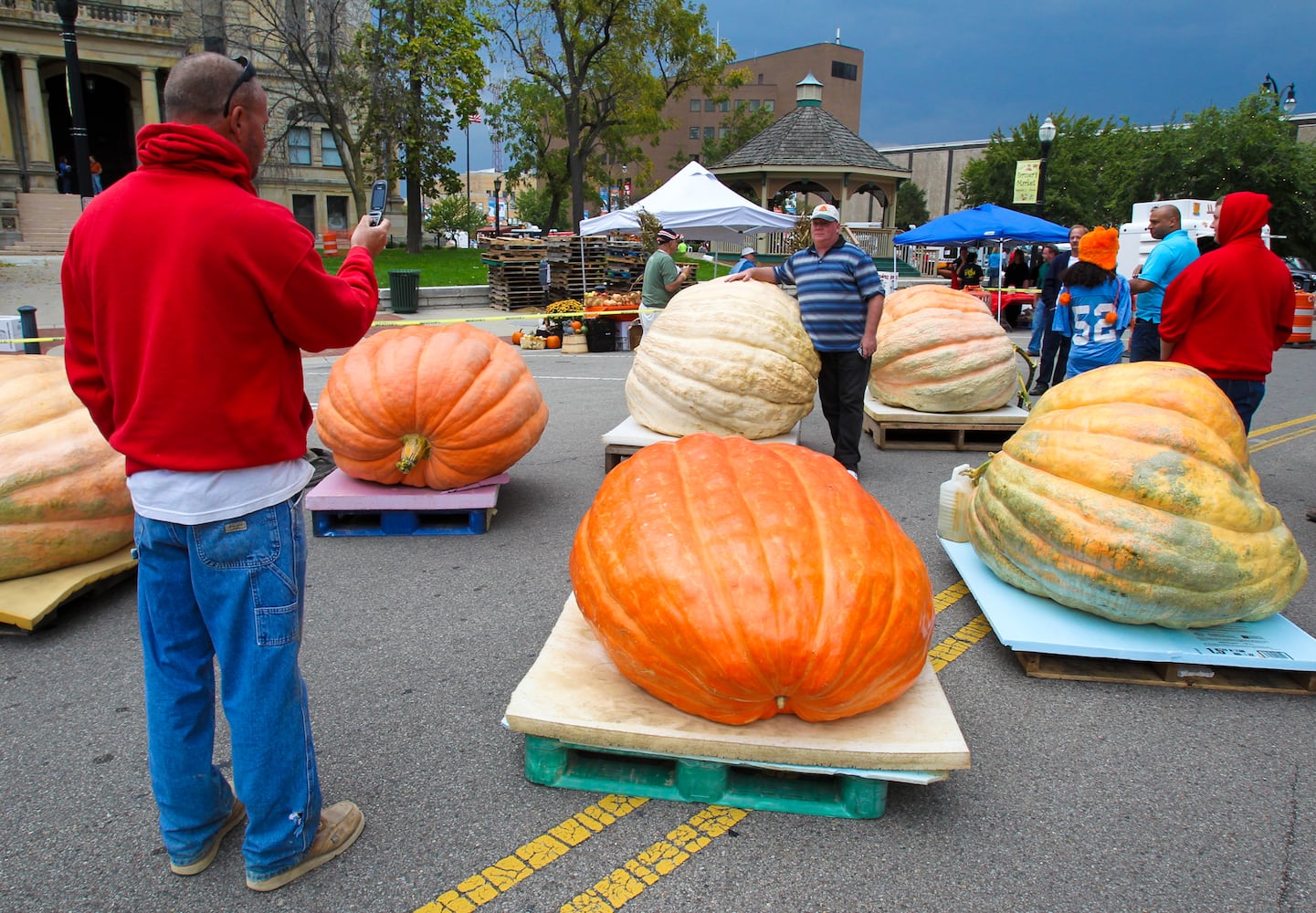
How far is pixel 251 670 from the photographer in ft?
6.98

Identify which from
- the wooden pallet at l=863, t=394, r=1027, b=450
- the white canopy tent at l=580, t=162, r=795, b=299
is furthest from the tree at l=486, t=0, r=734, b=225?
the wooden pallet at l=863, t=394, r=1027, b=450

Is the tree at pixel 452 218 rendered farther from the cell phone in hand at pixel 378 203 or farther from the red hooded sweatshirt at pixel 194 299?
the red hooded sweatshirt at pixel 194 299

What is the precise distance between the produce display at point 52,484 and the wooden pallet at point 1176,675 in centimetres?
432

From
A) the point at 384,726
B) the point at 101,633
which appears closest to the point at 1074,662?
the point at 384,726

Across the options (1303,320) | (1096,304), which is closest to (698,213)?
(1096,304)

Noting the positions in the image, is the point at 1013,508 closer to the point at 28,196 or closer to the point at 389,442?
the point at 389,442

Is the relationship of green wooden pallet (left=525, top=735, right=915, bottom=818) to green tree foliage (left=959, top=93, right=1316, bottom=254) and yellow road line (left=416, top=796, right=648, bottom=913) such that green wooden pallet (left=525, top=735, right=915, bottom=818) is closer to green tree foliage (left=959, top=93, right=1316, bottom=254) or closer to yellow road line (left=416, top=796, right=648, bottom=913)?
yellow road line (left=416, top=796, right=648, bottom=913)

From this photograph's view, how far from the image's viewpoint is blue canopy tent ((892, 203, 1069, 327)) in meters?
19.3

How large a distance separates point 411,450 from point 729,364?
216 cm

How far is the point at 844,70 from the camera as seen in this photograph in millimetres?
92188

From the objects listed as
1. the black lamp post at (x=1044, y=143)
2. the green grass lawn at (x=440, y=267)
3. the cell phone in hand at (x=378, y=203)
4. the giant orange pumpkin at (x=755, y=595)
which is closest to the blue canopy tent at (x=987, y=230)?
the black lamp post at (x=1044, y=143)

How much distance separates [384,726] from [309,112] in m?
32.8

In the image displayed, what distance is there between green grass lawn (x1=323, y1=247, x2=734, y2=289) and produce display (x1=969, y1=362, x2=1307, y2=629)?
15.3 m

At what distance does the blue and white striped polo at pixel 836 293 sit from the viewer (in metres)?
5.91
